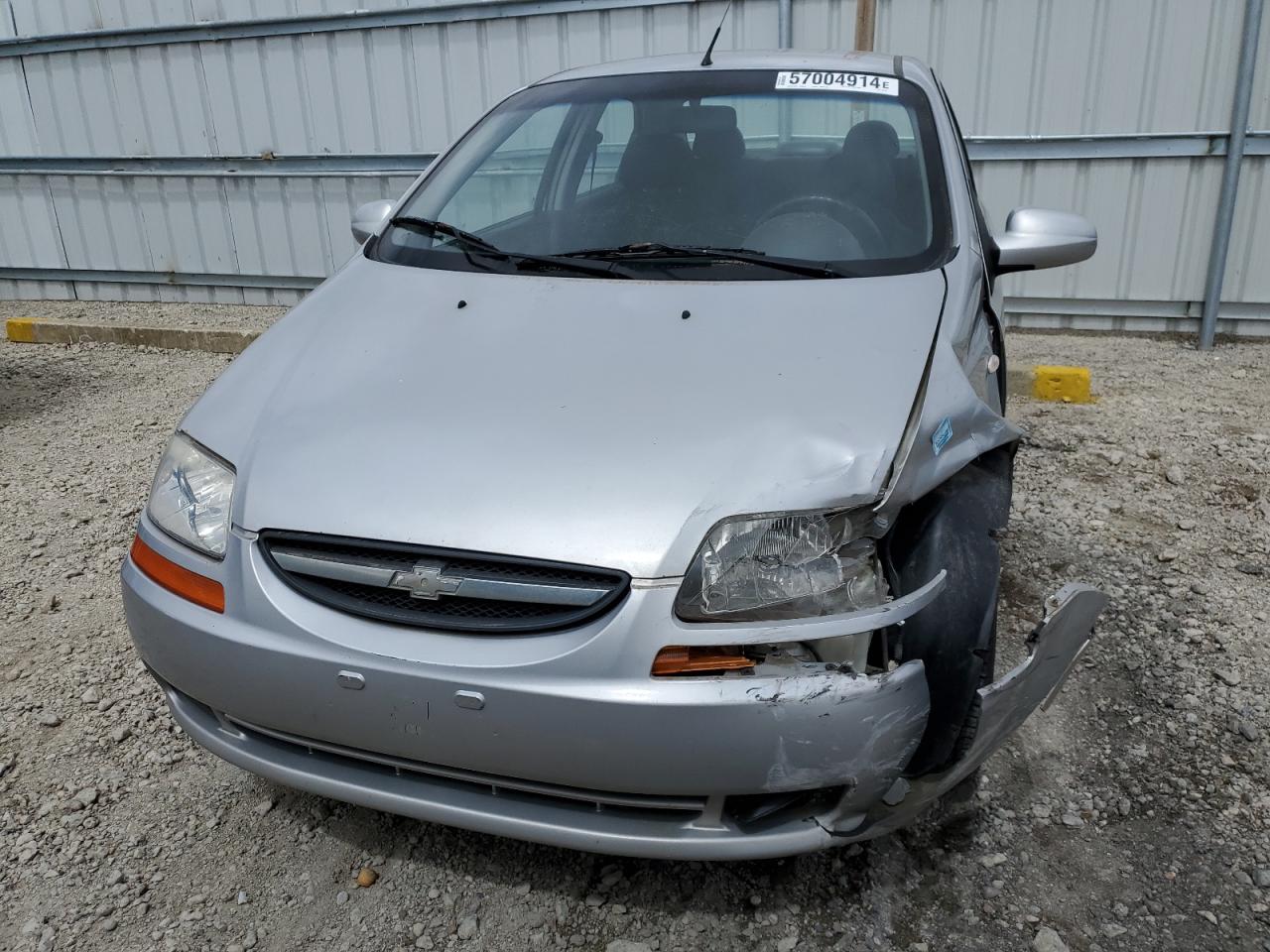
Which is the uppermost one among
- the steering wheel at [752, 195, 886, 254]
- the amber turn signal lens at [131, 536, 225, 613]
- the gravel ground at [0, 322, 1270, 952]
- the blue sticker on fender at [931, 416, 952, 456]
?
the steering wheel at [752, 195, 886, 254]

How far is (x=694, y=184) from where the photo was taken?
102 inches

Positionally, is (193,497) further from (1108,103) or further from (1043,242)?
(1108,103)

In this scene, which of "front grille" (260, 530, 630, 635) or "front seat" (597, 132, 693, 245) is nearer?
"front grille" (260, 530, 630, 635)

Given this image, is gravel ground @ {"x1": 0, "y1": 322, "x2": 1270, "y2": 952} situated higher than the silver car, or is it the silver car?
the silver car

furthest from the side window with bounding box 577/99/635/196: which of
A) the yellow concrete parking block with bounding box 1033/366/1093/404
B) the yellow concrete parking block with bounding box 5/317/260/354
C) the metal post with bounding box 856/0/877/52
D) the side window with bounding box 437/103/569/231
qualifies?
the yellow concrete parking block with bounding box 5/317/260/354

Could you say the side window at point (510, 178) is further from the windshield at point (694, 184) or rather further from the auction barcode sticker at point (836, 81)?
the auction barcode sticker at point (836, 81)

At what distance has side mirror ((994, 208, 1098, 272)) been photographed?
2.63 m

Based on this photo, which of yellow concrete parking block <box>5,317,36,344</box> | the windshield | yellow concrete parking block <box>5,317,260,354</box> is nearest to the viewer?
the windshield

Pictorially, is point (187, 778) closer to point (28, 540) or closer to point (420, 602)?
point (420, 602)

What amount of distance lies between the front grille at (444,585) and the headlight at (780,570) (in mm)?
133

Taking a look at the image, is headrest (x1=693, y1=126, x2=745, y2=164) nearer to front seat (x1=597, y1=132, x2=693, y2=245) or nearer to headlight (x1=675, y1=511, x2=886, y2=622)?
front seat (x1=597, y1=132, x2=693, y2=245)

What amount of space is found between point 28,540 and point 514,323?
252 cm

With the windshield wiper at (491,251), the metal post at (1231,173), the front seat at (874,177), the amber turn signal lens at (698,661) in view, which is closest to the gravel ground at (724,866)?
the amber turn signal lens at (698,661)

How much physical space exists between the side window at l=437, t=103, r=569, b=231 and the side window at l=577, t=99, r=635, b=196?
0.13 metres
